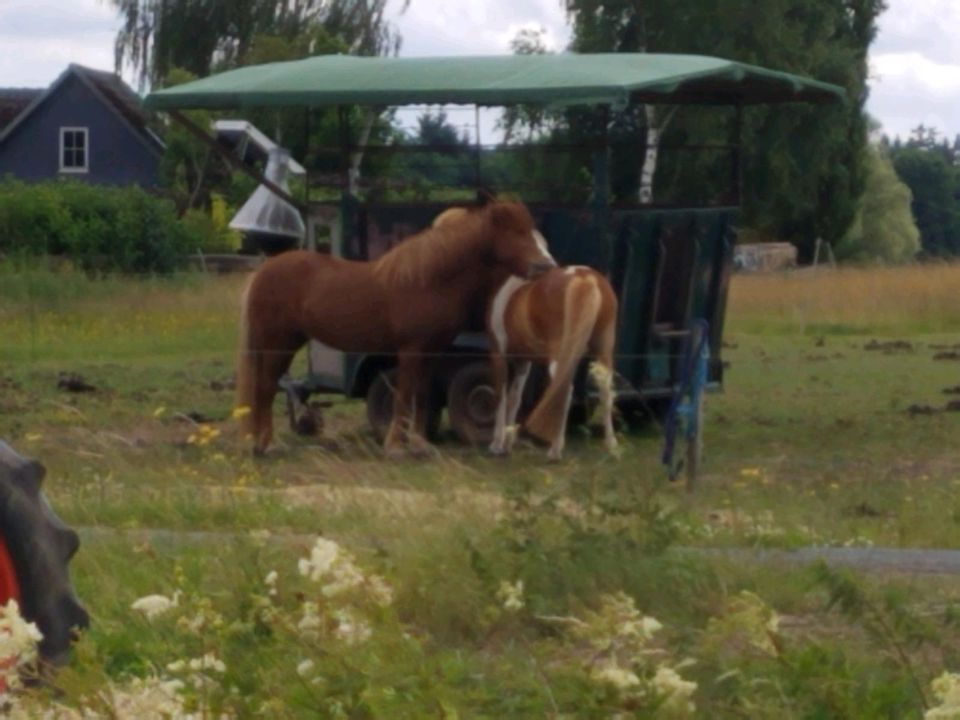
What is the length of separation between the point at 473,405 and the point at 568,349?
1384 millimetres

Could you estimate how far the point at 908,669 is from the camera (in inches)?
210

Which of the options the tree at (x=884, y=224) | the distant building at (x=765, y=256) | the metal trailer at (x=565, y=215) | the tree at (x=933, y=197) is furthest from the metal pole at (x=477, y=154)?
the tree at (x=933, y=197)

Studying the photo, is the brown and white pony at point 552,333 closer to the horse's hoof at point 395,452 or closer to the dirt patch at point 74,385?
the horse's hoof at point 395,452

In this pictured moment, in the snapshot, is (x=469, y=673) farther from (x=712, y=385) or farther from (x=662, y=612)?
(x=712, y=385)

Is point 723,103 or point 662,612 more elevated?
point 723,103

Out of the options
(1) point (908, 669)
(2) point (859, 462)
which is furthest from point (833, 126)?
(1) point (908, 669)

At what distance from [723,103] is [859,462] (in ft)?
16.8

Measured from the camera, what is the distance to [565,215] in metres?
17.7

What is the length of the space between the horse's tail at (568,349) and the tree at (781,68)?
2660cm

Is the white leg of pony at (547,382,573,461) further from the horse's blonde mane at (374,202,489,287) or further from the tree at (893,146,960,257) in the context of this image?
the tree at (893,146,960,257)

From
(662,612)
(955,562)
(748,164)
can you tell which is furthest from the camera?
(748,164)

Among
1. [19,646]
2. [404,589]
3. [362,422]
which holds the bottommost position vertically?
[362,422]

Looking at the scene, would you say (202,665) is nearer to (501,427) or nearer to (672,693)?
(672,693)

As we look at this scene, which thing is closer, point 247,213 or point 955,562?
point 955,562
